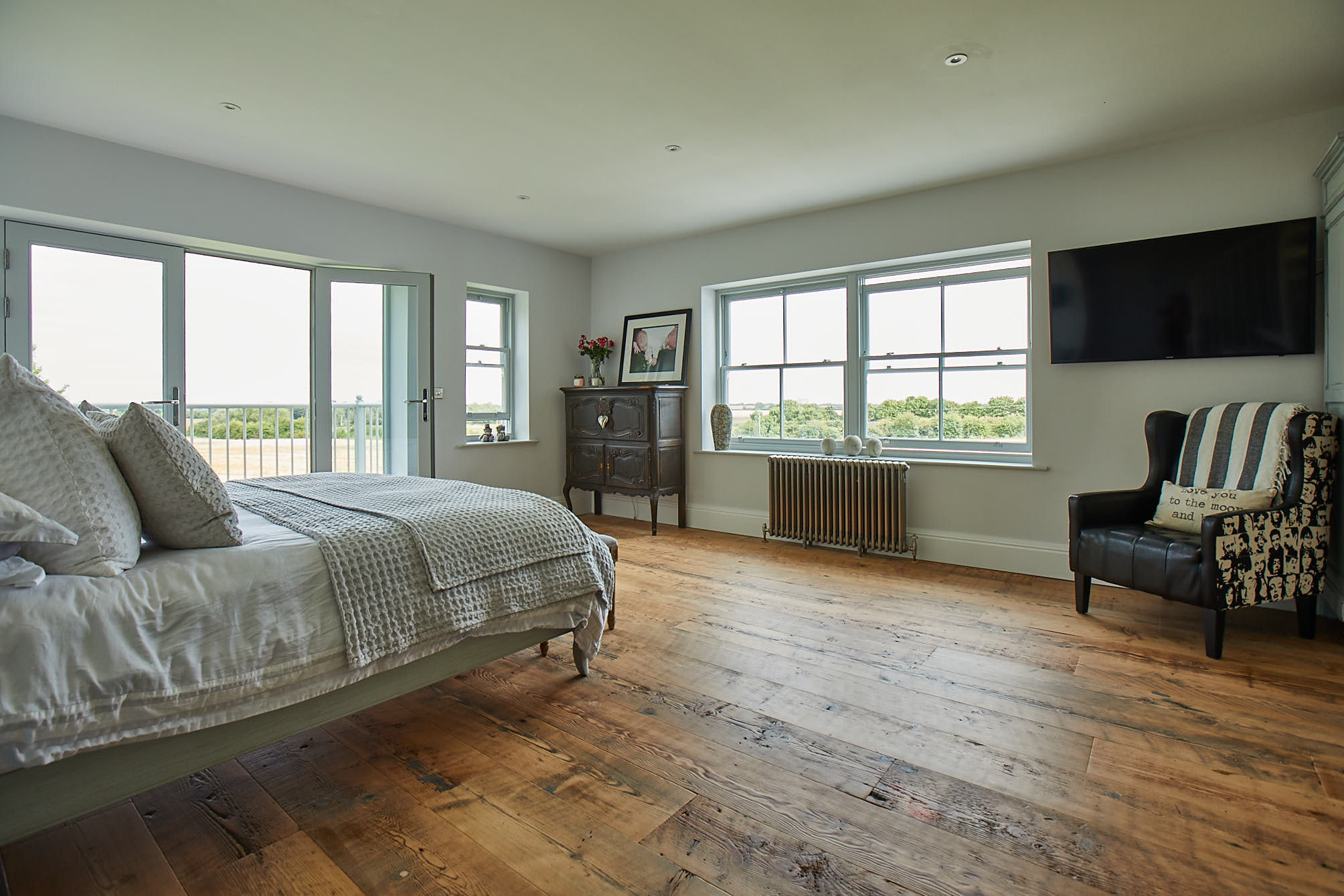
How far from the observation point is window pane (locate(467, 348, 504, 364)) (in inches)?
219

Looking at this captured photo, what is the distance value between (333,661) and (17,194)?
3.45 meters

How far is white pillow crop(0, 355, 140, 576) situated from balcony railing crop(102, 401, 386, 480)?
126 inches

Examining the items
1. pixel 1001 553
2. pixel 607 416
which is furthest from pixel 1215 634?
pixel 607 416

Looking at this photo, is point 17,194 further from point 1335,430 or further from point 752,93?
point 1335,430

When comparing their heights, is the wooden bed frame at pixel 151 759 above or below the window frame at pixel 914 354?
below

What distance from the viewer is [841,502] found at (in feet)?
15.2

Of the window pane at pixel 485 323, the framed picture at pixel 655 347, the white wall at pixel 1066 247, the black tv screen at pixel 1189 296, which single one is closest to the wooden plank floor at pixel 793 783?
the white wall at pixel 1066 247

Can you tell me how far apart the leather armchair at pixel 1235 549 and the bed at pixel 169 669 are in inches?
116

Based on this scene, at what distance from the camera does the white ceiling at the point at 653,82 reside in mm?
2408

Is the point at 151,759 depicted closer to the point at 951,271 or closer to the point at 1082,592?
the point at 1082,592

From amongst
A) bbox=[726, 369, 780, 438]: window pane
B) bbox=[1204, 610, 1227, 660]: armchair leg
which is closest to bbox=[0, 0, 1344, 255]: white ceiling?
bbox=[726, 369, 780, 438]: window pane

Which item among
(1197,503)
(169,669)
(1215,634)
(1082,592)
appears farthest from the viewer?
(1082,592)

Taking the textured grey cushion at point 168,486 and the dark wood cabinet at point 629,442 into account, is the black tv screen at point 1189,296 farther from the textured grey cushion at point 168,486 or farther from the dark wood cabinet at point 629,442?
the textured grey cushion at point 168,486

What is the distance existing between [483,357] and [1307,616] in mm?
5530
